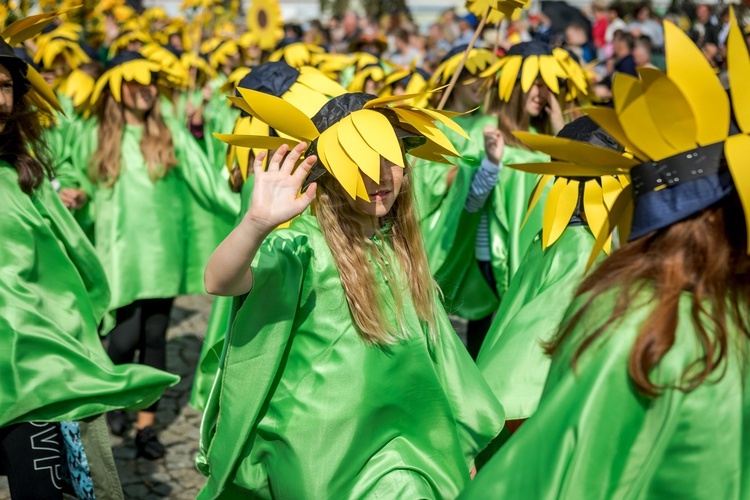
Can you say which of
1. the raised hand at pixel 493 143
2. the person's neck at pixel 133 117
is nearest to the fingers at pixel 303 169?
the raised hand at pixel 493 143

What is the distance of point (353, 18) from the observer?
17641mm

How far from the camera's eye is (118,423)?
5016 mm

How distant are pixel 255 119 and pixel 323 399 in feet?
7.55

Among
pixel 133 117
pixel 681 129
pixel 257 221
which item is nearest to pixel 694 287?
pixel 681 129

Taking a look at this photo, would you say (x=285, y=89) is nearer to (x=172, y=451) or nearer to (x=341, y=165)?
(x=172, y=451)

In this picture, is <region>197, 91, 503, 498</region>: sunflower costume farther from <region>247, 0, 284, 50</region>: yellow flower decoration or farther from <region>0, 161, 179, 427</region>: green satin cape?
<region>247, 0, 284, 50</region>: yellow flower decoration

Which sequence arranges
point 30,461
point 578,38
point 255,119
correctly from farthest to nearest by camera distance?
point 578,38 → point 255,119 → point 30,461

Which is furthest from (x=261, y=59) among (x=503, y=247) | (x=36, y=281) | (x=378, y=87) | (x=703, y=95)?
(x=703, y=95)

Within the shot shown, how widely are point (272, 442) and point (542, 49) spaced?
3.32 meters

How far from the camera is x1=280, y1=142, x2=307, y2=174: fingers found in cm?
229

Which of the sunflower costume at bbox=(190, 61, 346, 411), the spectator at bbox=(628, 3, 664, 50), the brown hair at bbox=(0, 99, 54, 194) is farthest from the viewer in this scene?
the spectator at bbox=(628, 3, 664, 50)

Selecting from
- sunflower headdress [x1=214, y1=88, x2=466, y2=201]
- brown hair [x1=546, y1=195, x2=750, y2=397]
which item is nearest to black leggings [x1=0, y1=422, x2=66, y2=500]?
sunflower headdress [x1=214, y1=88, x2=466, y2=201]

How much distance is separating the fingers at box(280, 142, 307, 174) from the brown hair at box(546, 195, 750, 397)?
0.90 meters

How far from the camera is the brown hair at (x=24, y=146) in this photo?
3285 millimetres
